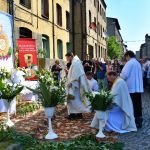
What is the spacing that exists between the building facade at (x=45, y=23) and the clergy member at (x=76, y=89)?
5950 millimetres

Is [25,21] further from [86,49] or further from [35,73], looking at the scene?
[86,49]

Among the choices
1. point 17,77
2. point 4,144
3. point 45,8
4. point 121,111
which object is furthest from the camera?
point 45,8

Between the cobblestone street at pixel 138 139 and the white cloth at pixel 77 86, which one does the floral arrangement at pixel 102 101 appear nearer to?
the cobblestone street at pixel 138 139

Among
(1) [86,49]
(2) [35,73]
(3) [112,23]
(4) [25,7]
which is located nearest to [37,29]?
(4) [25,7]

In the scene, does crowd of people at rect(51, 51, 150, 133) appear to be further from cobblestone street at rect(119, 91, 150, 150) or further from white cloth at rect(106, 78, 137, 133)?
cobblestone street at rect(119, 91, 150, 150)

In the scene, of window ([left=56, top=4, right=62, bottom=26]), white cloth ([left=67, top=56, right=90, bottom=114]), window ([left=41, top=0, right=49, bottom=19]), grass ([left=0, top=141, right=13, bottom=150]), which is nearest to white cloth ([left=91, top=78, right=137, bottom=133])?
white cloth ([left=67, top=56, right=90, bottom=114])

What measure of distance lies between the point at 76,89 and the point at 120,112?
6.01 feet

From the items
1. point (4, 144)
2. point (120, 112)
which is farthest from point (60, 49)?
point (4, 144)

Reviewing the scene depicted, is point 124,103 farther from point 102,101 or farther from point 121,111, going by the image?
point 102,101

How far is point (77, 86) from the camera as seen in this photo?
10555 millimetres

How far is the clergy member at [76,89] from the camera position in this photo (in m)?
10.4

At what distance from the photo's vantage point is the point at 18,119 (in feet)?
33.5

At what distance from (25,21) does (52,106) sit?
1025 cm

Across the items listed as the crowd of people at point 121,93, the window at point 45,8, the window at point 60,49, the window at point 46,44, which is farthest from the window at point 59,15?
the crowd of people at point 121,93
